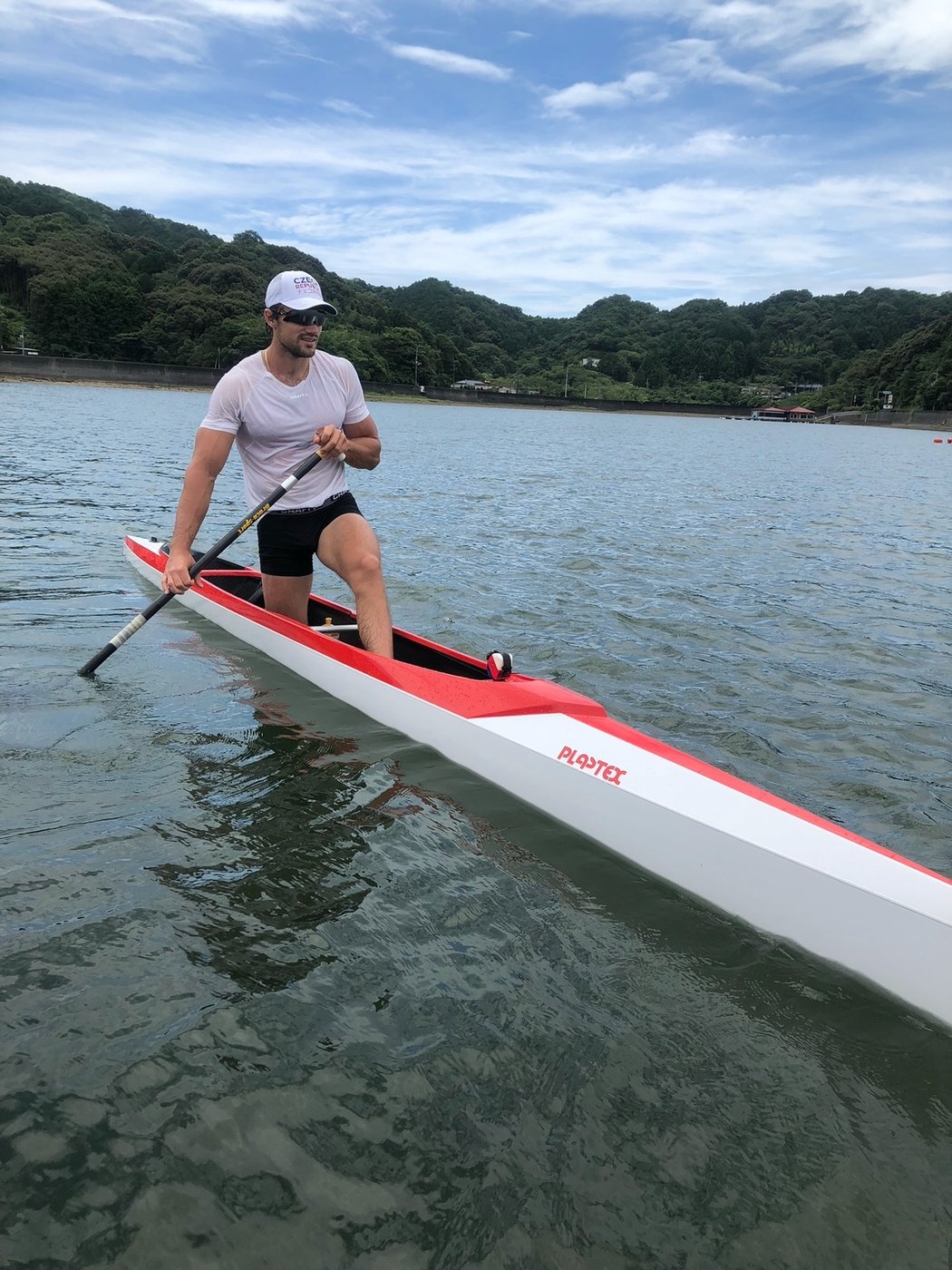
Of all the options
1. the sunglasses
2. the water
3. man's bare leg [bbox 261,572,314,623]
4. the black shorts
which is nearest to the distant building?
man's bare leg [bbox 261,572,314,623]

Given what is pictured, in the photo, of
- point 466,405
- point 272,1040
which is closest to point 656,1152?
point 272,1040

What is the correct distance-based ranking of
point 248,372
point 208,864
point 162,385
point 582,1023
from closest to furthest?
point 582,1023
point 208,864
point 248,372
point 162,385

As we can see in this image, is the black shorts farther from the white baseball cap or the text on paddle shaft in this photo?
the text on paddle shaft

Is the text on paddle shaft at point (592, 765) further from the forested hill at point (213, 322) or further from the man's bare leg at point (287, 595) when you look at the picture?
the forested hill at point (213, 322)

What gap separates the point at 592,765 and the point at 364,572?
2389 mm

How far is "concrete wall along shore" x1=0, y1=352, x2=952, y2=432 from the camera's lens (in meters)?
92.5

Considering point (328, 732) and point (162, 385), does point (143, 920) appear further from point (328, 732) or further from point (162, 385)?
point (162, 385)

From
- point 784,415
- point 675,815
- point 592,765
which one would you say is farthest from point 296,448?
point 784,415

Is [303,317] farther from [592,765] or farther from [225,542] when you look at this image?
[592,765]

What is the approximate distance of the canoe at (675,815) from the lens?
3.62 metres

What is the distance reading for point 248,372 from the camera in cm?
616

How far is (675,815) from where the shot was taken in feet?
14.3

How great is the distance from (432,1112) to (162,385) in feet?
371

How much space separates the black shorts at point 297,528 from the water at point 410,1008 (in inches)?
44.6
